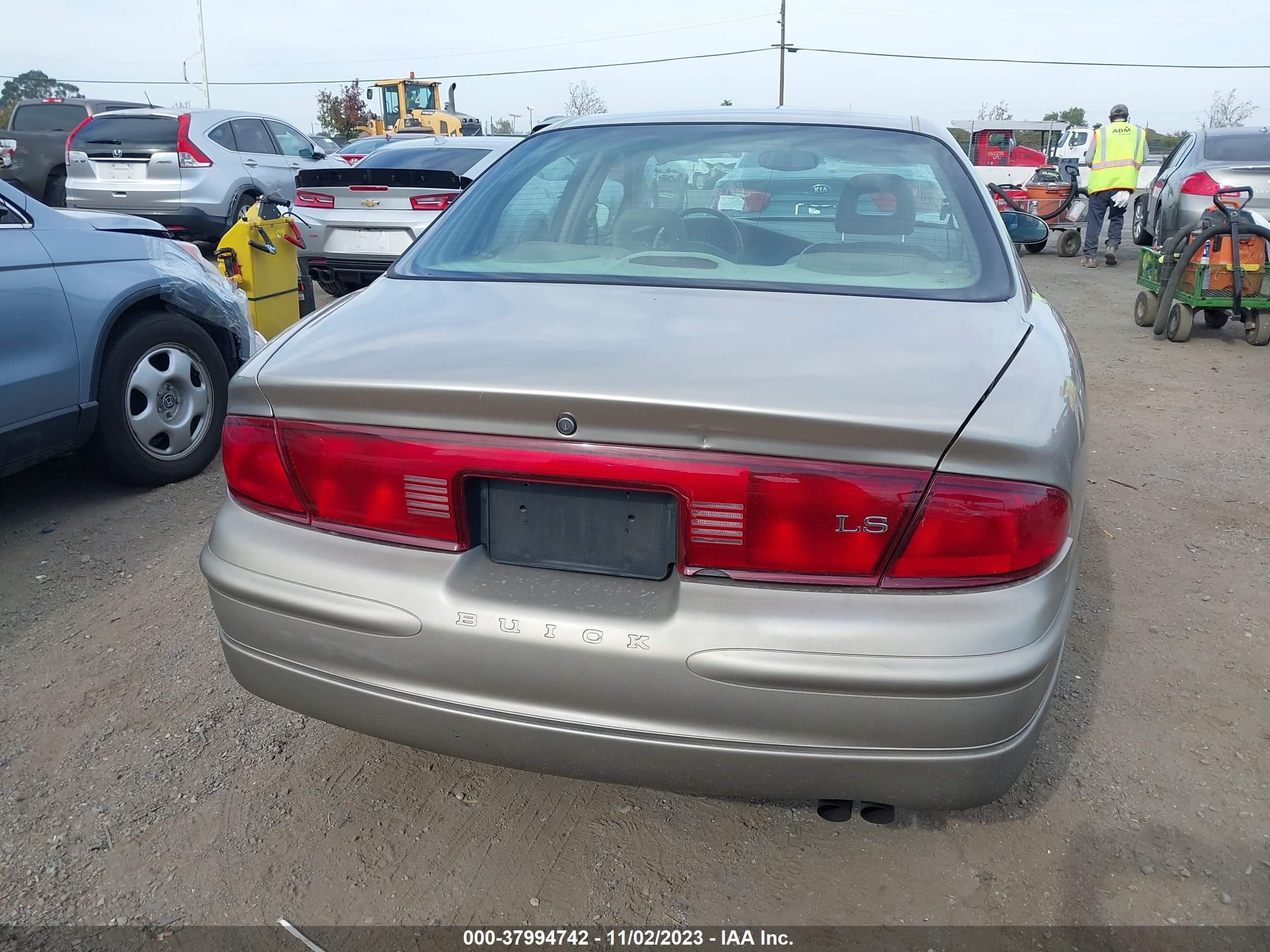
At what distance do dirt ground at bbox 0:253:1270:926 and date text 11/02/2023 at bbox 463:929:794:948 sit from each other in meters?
0.03

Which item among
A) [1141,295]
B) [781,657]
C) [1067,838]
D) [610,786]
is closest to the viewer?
[781,657]

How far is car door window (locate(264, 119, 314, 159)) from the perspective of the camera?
11492 mm

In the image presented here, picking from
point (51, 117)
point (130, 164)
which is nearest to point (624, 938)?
point (130, 164)

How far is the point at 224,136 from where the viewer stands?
34.5ft

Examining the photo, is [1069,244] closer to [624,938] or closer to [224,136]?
[224,136]

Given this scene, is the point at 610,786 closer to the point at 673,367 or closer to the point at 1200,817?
the point at 673,367

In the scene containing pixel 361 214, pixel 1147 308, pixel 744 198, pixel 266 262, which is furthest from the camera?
pixel 1147 308

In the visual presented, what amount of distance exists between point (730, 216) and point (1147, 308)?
6.93 metres

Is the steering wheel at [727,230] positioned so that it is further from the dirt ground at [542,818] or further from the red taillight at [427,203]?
the red taillight at [427,203]

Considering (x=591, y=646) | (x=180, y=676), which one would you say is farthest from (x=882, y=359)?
(x=180, y=676)

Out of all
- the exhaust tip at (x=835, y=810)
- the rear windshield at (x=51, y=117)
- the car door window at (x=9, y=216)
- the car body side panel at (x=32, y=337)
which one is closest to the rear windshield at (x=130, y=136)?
the rear windshield at (x=51, y=117)

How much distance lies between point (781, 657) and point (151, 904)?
56.8 inches

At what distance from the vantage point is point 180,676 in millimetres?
2828

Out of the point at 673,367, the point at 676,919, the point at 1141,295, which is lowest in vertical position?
the point at 676,919
